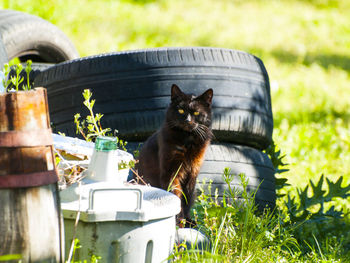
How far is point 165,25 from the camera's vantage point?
33.4 feet

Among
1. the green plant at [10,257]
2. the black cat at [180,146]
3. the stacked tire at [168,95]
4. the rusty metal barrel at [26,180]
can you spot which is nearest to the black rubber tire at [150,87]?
the stacked tire at [168,95]

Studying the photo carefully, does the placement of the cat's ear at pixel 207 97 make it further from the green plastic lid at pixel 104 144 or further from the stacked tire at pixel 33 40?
the stacked tire at pixel 33 40

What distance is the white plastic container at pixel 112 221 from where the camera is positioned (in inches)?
77.2

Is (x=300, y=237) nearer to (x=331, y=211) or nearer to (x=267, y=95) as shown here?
(x=331, y=211)

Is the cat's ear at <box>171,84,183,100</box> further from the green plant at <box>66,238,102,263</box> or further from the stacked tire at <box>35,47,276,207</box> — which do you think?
the green plant at <box>66,238,102,263</box>

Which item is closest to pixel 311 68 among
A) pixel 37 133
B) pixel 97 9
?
pixel 97 9

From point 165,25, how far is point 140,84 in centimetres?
678

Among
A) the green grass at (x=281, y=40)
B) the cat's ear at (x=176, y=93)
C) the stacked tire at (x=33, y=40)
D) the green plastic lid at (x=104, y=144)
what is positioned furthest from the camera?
the green grass at (x=281, y=40)

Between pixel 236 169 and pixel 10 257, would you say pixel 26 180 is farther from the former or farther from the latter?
pixel 236 169

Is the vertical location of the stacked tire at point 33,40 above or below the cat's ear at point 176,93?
above

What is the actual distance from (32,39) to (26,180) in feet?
10.9

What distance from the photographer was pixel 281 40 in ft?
37.3

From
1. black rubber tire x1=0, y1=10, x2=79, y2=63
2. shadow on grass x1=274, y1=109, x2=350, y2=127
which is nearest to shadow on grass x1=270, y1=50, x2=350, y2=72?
shadow on grass x1=274, y1=109, x2=350, y2=127

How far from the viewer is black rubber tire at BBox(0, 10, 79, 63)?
464 cm
